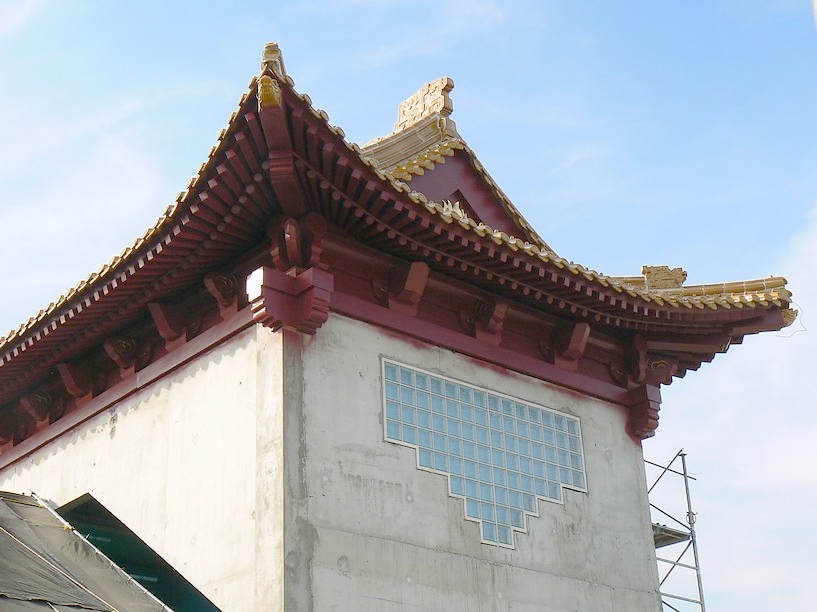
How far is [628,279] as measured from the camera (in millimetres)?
14469

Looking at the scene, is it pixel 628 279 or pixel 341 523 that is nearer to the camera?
pixel 341 523

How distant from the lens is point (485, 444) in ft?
41.5

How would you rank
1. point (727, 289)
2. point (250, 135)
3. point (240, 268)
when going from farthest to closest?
point (727, 289) → point (240, 268) → point (250, 135)

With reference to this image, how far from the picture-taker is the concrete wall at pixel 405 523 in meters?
10.8

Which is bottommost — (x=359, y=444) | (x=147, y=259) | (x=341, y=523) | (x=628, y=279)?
(x=341, y=523)

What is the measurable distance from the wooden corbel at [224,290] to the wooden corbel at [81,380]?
251 centimetres

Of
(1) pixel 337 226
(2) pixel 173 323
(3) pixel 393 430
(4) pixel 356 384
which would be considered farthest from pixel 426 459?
(2) pixel 173 323

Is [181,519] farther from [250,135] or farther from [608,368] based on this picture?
[608,368]

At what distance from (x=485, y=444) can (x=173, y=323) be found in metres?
3.54

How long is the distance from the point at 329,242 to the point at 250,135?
A: 1870 millimetres

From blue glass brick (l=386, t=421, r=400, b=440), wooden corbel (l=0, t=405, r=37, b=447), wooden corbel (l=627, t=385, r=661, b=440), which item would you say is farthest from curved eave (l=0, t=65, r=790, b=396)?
blue glass brick (l=386, t=421, r=400, b=440)

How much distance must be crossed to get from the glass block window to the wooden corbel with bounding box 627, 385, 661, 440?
110 centimetres

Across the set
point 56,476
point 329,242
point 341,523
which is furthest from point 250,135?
point 56,476

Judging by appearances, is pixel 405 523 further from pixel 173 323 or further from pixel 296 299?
pixel 173 323
